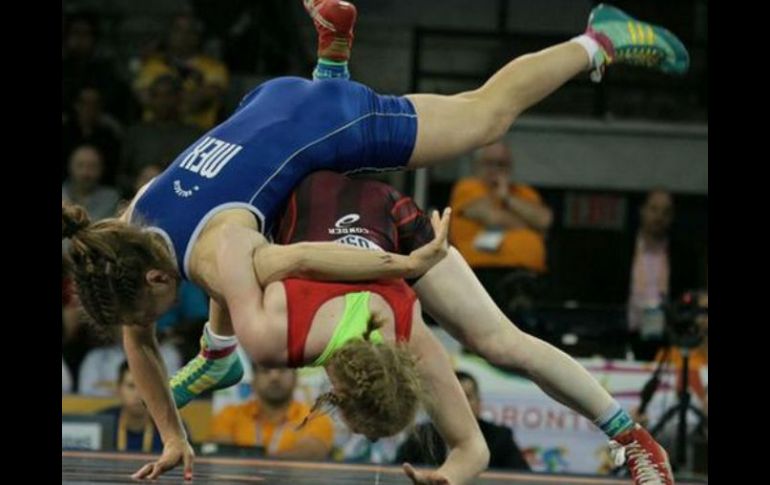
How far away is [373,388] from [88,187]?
3745 mm

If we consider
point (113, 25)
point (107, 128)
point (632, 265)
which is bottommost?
point (632, 265)

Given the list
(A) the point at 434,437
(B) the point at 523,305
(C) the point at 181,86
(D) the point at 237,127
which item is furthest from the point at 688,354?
(C) the point at 181,86

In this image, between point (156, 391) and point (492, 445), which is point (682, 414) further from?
point (156, 391)

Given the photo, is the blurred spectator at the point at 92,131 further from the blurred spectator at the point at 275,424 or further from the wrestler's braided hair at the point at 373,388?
the wrestler's braided hair at the point at 373,388

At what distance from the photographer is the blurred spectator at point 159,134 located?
7.51 m

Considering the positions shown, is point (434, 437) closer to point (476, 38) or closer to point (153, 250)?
point (153, 250)

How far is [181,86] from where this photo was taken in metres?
7.71

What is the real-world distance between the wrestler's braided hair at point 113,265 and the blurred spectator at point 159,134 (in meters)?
3.26

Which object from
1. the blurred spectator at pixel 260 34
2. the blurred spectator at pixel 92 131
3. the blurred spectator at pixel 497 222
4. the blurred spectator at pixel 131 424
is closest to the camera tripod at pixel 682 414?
the blurred spectator at pixel 497 222

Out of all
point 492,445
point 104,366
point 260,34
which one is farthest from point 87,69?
point 492,445

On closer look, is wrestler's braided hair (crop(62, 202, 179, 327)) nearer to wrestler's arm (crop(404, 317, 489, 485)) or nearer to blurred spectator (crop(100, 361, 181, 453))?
wrestler's arm (crop(404, 317, 489, 485))

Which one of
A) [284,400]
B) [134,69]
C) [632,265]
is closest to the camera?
[284,400]

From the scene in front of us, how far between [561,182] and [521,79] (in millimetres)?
3178

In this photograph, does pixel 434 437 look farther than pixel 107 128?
No
